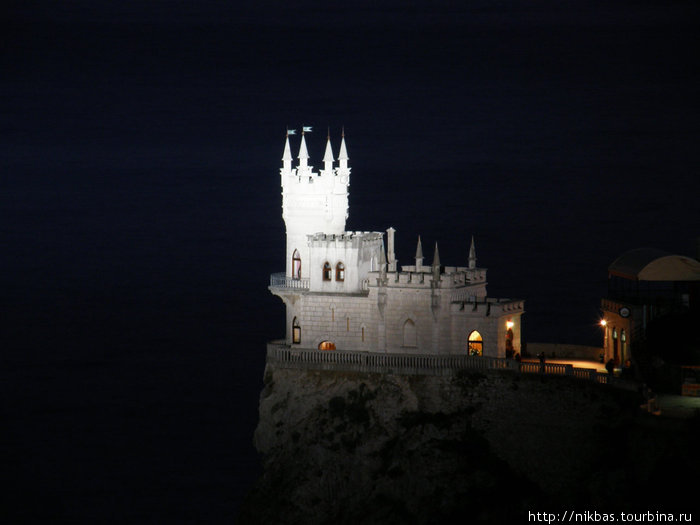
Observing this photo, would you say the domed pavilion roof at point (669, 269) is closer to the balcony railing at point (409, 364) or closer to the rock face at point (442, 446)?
the balcony railing at point (409, 364)

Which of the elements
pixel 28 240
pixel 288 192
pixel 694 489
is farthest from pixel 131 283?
pixel 694 489

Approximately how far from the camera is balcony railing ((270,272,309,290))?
7481 centimetres

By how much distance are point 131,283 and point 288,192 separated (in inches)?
3046

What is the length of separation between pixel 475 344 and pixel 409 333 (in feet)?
9.73

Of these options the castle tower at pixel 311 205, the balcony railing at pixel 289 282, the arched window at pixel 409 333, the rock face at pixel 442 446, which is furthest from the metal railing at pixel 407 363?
the castle tower at pixel 311 205

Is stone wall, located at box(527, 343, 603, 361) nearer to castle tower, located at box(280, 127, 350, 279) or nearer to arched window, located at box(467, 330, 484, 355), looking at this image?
arched window, located at box(467, 330, 484, 355)

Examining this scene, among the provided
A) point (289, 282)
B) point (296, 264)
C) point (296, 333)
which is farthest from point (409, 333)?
point (296, 264)

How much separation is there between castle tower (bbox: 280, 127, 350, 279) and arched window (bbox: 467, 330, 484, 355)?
8.65 m

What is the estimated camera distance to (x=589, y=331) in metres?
112

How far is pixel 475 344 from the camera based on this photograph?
234ft

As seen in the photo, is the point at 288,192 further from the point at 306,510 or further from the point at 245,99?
the point at 245,99

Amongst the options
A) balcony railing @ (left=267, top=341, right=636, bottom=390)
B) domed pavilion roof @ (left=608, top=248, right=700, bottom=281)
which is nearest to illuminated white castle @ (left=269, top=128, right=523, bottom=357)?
balcony railing @ (left=267, top=341, right=636, bottom=390)

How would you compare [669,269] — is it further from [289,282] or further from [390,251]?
[289,282]

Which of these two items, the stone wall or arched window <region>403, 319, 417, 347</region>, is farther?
the stone wall
